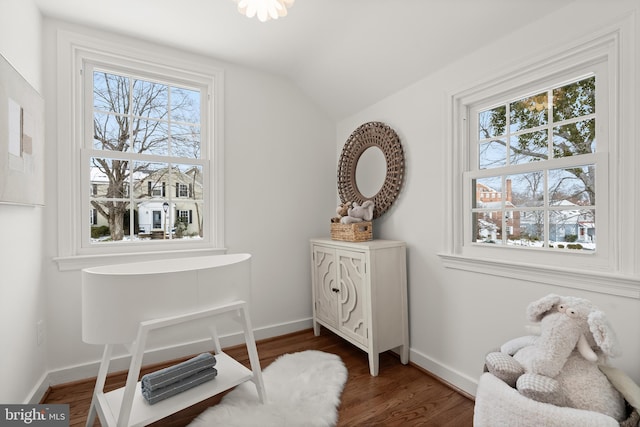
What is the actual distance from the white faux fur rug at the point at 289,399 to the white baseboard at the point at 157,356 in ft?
1.66

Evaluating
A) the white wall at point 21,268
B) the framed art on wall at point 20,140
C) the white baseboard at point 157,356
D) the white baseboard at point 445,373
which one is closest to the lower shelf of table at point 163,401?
the white wall at point 21,268

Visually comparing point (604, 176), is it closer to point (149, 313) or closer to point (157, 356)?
point (149, 313)

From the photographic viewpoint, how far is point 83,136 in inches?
83.9

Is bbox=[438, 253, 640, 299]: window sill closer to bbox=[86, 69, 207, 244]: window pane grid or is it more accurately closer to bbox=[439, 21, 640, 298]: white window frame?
bbox=[439, 21, 640, 298]: white window frame

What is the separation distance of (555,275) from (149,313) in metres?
1.86

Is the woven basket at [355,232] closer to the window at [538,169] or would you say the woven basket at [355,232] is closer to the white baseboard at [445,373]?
the window at [538,169]

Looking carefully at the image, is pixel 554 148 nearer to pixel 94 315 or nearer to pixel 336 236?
pixel 336 236

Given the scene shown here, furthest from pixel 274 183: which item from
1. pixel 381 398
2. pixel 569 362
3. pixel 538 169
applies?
pixel 569 362

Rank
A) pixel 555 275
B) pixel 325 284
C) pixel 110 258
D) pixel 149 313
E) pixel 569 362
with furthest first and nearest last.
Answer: pixel 325 284 → pixel 110 258 → pixel 555 275 → pixel 149 313 → pixel 569 362

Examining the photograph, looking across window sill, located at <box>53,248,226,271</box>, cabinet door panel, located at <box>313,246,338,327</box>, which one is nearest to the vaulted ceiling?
cabinet door panel, located at <box>313,246,338,327</box>

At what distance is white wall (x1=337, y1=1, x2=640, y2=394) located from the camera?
1356 millimetres

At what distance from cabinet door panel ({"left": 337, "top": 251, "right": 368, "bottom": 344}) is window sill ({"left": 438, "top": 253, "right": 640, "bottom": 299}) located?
1.92 ft

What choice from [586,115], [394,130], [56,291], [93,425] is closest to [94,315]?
[93,425]

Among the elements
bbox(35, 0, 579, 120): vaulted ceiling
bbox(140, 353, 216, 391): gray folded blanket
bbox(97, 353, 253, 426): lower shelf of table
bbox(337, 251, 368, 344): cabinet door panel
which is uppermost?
bbox(35, 0, 579, 120): vaulted ceiling
